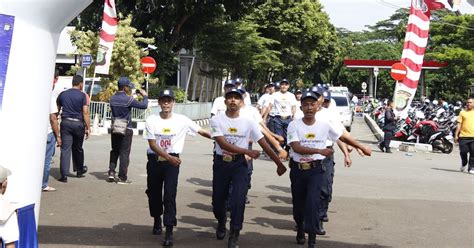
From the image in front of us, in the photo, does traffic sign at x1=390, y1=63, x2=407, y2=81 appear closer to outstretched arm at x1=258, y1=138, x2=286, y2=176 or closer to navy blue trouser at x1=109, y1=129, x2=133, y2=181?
navy blue trouser at x1=109, y1=129, x2=133, y2=181

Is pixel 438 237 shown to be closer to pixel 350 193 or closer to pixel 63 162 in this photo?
pixel 350 193

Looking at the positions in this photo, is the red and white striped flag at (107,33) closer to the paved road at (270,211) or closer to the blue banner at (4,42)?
the paved road at (270,211)

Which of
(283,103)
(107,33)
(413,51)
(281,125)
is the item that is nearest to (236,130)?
(283,103)

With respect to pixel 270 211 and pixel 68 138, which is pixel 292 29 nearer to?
pixel 68 138

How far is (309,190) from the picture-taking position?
21.9ft

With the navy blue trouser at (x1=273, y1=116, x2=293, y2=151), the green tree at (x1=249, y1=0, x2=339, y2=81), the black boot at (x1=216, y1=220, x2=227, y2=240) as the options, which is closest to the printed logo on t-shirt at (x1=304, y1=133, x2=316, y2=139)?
the black boot at (x1=216, y1=220, x2=227, y2=240)

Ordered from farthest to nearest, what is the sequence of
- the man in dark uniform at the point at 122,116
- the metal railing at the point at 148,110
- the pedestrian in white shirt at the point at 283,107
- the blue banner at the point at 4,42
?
the metal railing at the point at 148,110
the pedestrian in white shirt at the point at 283,107
the man in dark uniform at the point at 122,116
the blue banner at the point at 4,42

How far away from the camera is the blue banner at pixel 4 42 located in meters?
5.12

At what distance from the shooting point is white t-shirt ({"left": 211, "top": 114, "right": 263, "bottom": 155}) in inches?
270

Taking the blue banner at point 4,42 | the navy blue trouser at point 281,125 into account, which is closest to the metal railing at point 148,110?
the navy blue trouser at point 281,125

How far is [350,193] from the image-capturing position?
10688 millimetres

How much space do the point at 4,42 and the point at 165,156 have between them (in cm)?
221

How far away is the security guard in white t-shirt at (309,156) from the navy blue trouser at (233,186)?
526 mm

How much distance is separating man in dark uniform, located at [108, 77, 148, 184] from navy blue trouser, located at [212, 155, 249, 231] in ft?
11.3
